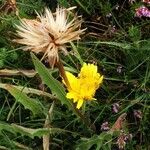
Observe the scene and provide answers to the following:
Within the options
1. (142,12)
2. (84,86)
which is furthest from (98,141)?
(142,12)

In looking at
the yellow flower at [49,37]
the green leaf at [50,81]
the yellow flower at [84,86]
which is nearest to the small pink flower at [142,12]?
the yellow flower at [84,86]

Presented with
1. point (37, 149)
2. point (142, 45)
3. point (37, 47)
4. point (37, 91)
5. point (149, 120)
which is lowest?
point (37, 149)

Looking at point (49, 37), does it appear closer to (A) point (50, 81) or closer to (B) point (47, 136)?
(A) point (50, 81)

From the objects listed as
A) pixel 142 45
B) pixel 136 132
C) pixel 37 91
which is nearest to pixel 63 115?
pixel 37 91

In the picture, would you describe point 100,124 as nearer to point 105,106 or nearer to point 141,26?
point 105,106

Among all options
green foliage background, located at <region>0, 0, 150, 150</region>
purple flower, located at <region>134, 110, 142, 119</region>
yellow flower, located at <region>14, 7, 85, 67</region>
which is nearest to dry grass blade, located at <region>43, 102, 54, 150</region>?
green foliage background, located at <region>0, 0, 150, 150</region>

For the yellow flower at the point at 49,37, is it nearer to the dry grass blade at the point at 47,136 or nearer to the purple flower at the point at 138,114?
the dry grass blade at the point at 47,136
